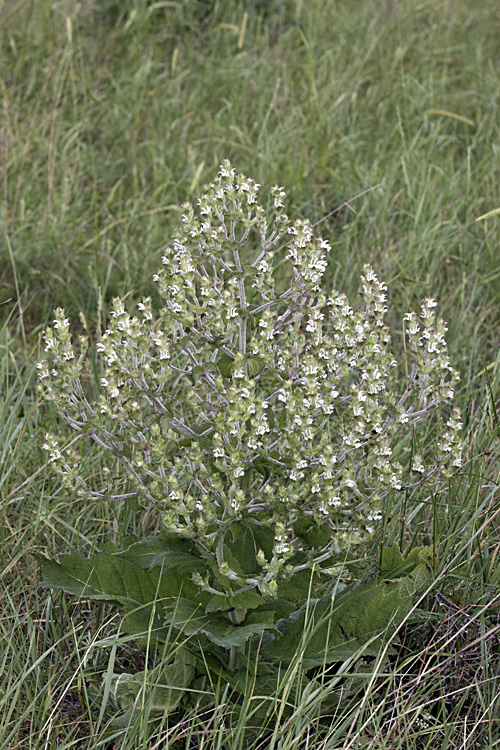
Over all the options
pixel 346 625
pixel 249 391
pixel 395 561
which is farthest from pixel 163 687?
pixel 249 391

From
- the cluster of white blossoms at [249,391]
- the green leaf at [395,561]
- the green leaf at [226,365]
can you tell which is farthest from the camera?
the green leaf at [395,561]

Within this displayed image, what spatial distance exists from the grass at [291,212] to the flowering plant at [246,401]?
332 millimetres

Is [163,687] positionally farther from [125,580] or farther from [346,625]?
[346,625]

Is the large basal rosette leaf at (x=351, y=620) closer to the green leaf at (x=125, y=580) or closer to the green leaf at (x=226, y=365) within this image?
the green leaf at (x=125, y=580)

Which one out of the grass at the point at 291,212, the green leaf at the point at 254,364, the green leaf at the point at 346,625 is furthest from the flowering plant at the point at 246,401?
the grass at the point at 291,212

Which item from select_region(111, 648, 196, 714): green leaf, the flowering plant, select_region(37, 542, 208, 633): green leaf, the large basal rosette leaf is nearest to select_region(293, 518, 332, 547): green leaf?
the flowering plant

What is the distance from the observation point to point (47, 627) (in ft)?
7.38

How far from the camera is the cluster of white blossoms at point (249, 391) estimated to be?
6.12 feet

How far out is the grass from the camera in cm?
207

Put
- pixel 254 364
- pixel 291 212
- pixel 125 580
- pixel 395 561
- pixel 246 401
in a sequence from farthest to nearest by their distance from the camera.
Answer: pixel 291 212 → pixel 395 561 → pixel 125 580 → pixel 254 364 → pixel 246 401

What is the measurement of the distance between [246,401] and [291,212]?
107 inches

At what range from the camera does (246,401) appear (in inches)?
71.7

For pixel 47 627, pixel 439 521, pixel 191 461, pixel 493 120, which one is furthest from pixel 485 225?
pixel 47 627

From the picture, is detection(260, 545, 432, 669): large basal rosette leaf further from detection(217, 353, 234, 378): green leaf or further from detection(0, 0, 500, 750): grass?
detection(217, 353, 234, 378): green leaf
